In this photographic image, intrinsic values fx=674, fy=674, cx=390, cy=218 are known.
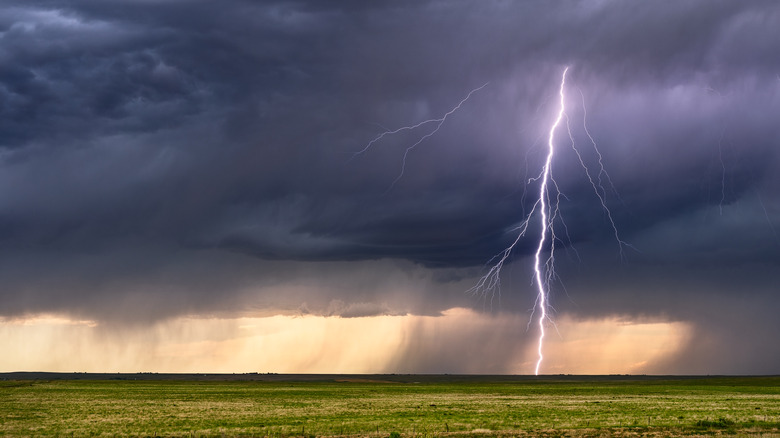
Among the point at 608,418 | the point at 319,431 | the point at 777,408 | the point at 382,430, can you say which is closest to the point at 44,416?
the point at 319,431

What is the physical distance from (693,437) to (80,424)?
36.6 m

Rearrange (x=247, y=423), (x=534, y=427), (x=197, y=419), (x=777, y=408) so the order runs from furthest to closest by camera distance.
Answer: (x=777, y=408) → (x=197, y=419) → (x=247, y=423) → (x=534, y=427)

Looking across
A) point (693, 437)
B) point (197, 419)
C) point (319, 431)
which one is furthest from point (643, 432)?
point (197, 419)

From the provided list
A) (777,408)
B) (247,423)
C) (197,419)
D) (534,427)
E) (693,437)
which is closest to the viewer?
(693,437)

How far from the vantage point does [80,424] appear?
43531 mm

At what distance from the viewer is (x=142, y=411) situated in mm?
55719

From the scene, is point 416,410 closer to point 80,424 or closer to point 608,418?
point 608,418

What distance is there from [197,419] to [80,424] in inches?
292

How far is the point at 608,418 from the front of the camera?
44938 millimetres

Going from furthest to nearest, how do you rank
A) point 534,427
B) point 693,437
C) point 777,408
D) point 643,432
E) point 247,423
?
point 777,408 < point 247,423 < point 534,427 < point 643,432 < point 693,437

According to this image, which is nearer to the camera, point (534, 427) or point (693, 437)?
point (693, 437)

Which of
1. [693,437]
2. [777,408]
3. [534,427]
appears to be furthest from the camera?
[777,408]

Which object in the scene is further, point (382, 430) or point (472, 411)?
point (472, 411)

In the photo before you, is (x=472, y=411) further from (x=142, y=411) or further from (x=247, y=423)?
(x=142, y=411)
